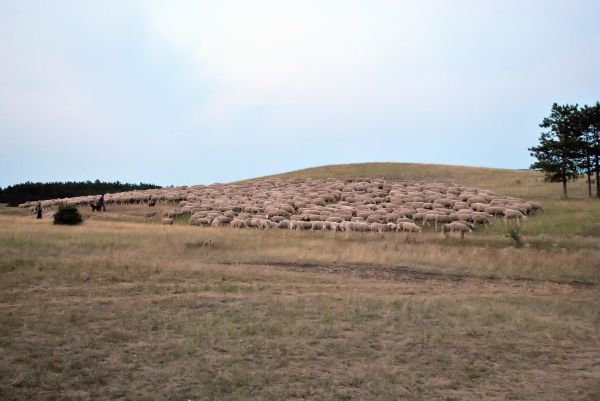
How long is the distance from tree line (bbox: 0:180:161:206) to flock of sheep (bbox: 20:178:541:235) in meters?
19.0

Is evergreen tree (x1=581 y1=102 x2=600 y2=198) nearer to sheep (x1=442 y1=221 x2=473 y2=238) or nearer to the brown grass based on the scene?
sheep (x1=442 y1=221 x2=473 y2=238)

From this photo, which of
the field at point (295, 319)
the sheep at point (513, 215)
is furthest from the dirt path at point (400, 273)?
the sheep at point (513, 215)

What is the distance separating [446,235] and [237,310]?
16.7 metres

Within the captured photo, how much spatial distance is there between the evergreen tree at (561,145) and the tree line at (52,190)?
50677mm

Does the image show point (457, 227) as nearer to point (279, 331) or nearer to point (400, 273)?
point (400, 273)

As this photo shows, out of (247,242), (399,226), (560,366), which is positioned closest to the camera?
(560,366)

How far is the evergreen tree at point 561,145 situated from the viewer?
3962 centimetres

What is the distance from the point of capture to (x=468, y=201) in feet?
124

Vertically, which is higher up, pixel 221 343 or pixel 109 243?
pixel 109 243

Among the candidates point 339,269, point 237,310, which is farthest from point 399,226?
point 237,310

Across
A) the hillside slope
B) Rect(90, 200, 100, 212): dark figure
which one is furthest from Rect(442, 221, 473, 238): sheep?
Rect(90, 200, 100, 212): dark figure

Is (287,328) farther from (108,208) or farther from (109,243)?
(108,208)

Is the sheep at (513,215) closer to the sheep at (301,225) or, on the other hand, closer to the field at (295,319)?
the field at (295,319)

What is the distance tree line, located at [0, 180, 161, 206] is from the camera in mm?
64625
